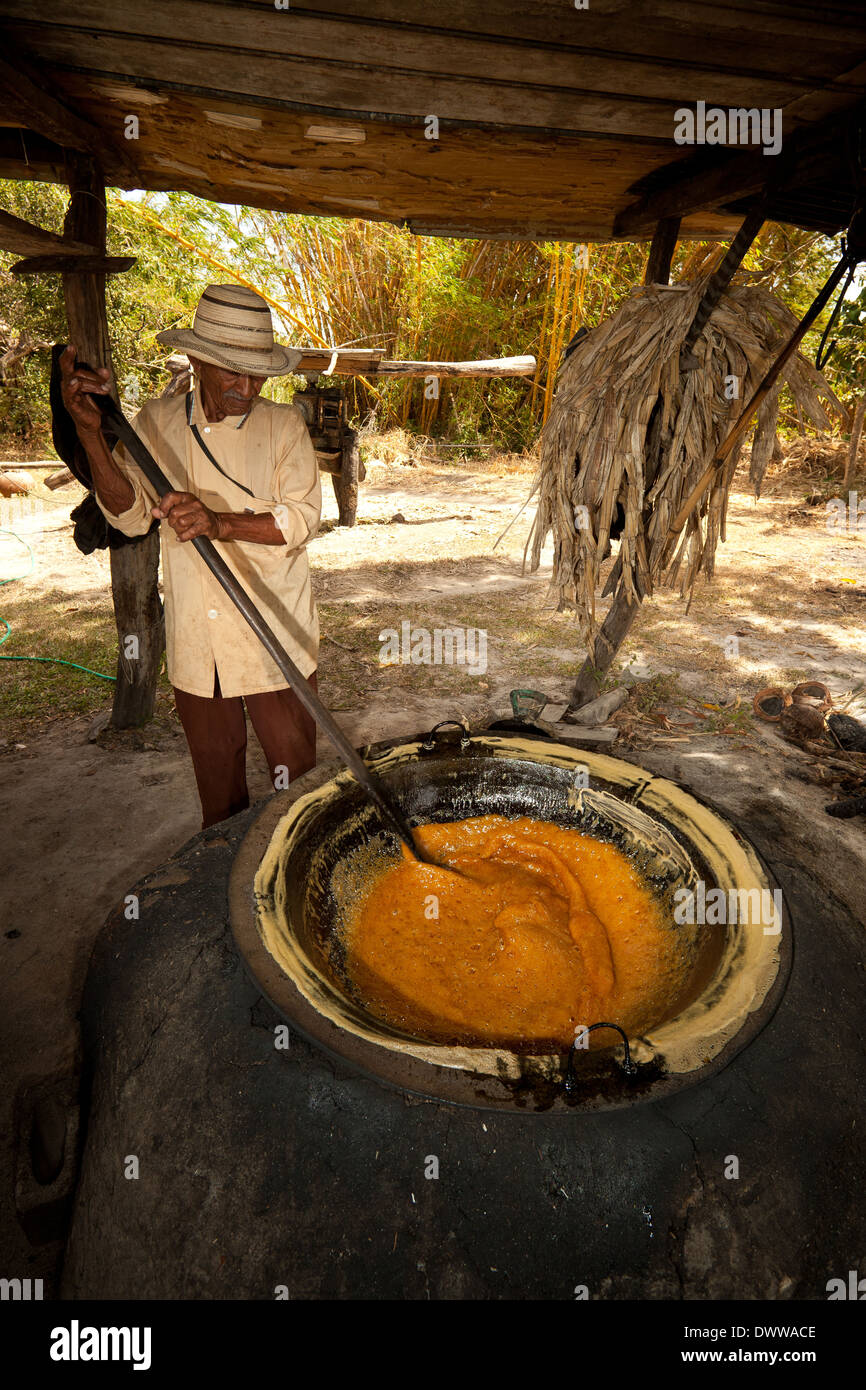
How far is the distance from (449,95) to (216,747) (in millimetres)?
2589

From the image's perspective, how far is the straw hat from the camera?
7.47 feet

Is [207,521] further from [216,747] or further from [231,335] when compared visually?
[216,747]

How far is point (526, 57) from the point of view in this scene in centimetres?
216

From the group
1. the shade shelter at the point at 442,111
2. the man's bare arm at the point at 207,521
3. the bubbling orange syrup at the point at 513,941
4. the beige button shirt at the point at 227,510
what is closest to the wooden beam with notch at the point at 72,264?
the shade shelter at the point at 442,111

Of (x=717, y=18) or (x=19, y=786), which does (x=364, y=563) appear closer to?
(x=19, y=786)

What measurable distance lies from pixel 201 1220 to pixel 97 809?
2.76 m

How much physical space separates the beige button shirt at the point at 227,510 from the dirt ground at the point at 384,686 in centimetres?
123

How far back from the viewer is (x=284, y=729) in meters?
2.88

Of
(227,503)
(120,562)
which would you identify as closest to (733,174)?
(227,503)

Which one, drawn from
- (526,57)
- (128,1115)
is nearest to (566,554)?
(526,57)

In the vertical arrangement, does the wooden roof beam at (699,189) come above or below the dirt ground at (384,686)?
above

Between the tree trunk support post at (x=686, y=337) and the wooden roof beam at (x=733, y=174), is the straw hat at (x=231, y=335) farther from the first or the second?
the wooden roof beam at (x=733, y=174)

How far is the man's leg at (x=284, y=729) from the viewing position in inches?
112

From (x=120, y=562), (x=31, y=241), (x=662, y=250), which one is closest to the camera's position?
(x=31, y=241)
